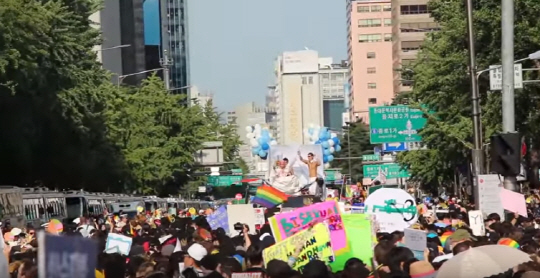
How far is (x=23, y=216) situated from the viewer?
40.1 metres

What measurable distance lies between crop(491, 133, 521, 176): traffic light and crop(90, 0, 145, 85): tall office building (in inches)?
3764

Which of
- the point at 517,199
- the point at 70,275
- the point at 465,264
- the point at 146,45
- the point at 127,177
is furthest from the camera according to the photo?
the point at 146,45

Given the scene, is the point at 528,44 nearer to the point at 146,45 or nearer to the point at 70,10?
the point at 70,10

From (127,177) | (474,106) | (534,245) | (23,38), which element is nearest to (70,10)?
(23,38)

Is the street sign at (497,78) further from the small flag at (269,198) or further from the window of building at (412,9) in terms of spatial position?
the window of building at (412,9)

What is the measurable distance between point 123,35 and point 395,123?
8021 centimetres

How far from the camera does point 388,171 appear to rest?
81438mm

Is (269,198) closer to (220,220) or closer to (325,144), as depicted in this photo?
(220,220)

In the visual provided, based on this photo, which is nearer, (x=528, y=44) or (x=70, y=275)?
(x=70, y=275)

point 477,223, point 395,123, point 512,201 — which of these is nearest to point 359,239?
point 477,223

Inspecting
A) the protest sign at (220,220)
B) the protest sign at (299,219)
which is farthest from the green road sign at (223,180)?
the protest sign at (299,219)

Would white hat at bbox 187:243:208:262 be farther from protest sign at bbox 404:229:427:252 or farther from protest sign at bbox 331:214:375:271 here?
protest sign at bbox 404:229:427:252

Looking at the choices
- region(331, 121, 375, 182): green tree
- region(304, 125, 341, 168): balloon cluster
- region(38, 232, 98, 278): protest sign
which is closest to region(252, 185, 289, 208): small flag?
region(304, 125, 341, 168): balloon cluster

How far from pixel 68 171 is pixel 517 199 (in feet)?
151
